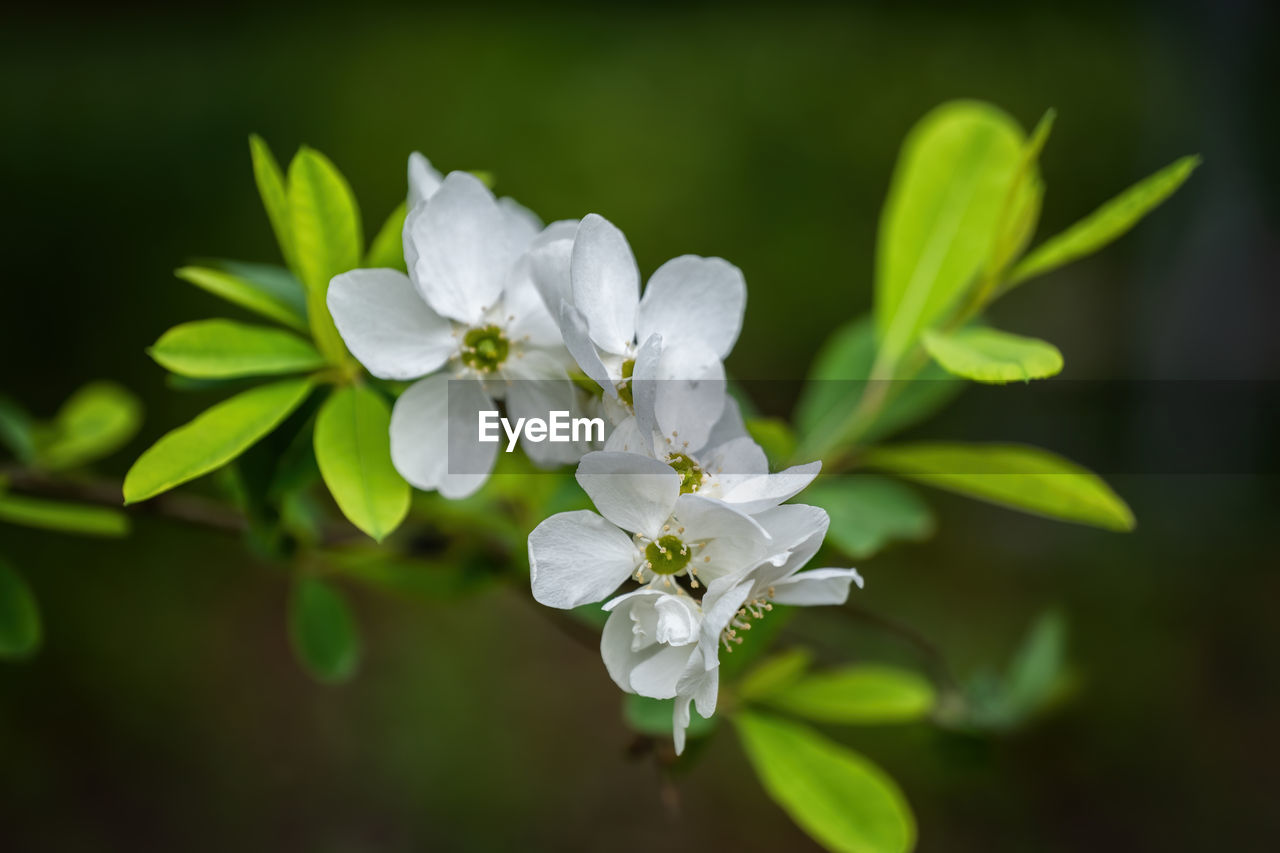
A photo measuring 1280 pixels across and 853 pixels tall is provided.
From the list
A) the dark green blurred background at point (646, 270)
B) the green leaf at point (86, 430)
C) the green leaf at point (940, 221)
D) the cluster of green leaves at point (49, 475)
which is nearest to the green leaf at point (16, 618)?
the cluster of green leaves at point (49, 475)

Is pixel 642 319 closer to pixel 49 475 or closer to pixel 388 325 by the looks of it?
Answer: pixel 388 325

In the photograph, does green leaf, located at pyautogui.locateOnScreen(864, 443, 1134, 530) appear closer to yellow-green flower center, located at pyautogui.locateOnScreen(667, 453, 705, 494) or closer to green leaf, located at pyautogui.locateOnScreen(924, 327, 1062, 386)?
green leaf, located at pyautogui.locateOnScreen(924, 327, 1062, 386)

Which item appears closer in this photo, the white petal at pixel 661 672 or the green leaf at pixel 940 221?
the white petal at pixel 661 672

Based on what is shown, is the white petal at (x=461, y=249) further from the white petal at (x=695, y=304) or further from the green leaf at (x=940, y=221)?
the green leaf at (x=940, y=221)

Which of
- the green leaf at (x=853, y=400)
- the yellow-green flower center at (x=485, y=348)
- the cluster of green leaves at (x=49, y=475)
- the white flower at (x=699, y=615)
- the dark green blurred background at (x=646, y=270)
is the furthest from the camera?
the dark green blurred background at (x=646, y=270)

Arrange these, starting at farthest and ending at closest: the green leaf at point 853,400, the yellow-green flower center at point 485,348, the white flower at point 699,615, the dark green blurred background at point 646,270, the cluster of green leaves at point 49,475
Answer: the dark green blurred background at point 646,270 < the green leaf at point 853,400 < the cluster of green leaves at point 49,475 < the yellow-green flower center at point 485,348 < the white flower at point 699,615

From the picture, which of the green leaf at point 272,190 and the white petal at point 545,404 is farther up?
the green leaf at point 272,190

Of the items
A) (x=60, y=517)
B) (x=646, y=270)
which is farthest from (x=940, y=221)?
(x=646, y=270)

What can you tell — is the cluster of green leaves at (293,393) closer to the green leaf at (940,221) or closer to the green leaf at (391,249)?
the green leaf at (391,249)

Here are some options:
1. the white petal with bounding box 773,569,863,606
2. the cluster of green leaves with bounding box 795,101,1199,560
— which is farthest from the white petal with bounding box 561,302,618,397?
the cluster of green leaves with bounding box 795,101,1199,560
